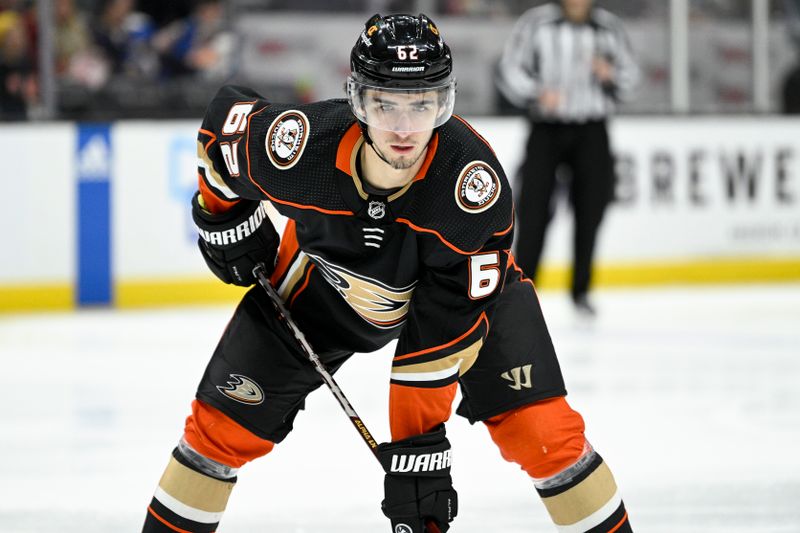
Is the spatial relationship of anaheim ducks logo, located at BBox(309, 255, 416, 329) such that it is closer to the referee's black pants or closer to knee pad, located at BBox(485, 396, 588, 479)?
knee pad, located at BBox(485, 396, 588, 479)

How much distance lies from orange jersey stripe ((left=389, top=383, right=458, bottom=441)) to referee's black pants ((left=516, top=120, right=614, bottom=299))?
359 cm

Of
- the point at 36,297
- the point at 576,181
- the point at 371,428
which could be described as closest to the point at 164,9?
the point at 36,297

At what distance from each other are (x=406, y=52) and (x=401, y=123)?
0.37 feet

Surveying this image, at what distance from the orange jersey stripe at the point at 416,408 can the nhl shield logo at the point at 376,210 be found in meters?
0.27

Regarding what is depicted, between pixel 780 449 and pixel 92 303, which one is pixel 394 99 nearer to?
pixel 780 449

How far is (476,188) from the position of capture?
1981mm

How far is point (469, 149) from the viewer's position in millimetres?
2039

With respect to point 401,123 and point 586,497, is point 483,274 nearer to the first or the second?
point 401,123

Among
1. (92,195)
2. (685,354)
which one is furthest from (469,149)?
(92,195)

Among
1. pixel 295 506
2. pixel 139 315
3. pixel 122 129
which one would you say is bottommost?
→ pixel 139 315

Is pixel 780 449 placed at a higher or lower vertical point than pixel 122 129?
lower

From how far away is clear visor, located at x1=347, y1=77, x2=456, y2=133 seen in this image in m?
1.94

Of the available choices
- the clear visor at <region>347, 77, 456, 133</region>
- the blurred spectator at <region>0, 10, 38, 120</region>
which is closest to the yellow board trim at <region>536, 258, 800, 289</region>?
the blurred spectator at <region>0, 10, 38, 120</region>

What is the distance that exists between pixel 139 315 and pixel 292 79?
156cm
